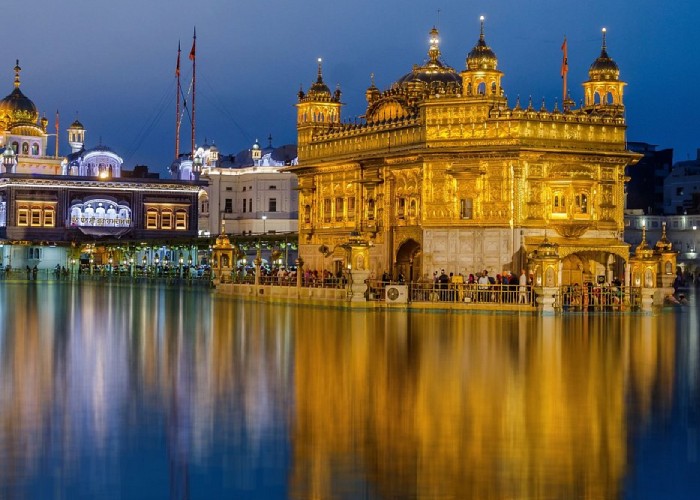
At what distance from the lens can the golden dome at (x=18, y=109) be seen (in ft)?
348

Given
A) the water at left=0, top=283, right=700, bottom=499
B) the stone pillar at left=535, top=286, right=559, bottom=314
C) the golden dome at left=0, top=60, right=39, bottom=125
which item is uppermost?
the golden dome at left=0, top=60, right=39, bottom=125

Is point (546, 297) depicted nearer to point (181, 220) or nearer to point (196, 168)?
point (181, 220)

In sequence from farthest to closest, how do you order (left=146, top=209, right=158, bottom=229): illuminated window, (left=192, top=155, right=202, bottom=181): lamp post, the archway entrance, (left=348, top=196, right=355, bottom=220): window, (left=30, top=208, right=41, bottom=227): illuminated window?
(left=192, top=155, right=202, bottom=181): lamp post < (left=146, top=209, right=158, bottom=229): illuminated window < (left=30, top=208, right=41, bottom=227): illuminated window < (left=348, top=196, right=355, bottom=220): window < the archway entrance

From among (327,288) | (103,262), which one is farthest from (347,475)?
(103,262)

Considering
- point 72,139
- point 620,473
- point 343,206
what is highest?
point 72,139

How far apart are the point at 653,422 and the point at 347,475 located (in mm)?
4766

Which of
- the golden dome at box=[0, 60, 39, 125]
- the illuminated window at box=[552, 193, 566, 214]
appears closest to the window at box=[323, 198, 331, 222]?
the illuminated window at box=[552, 193, 566, 214]

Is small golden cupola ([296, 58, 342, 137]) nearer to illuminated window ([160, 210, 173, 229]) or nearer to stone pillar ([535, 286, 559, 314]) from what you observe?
stone pillar ([535, 286, 559, 314])

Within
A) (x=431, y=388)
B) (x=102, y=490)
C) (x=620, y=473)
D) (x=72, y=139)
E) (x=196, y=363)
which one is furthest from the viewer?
(x=72, y=139)

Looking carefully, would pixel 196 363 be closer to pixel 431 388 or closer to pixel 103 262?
pixel 431 388

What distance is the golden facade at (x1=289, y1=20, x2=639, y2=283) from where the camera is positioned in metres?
42.5

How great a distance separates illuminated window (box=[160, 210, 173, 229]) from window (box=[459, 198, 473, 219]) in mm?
58374

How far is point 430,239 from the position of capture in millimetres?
43500

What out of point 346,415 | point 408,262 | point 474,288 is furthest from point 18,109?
point 346,415
